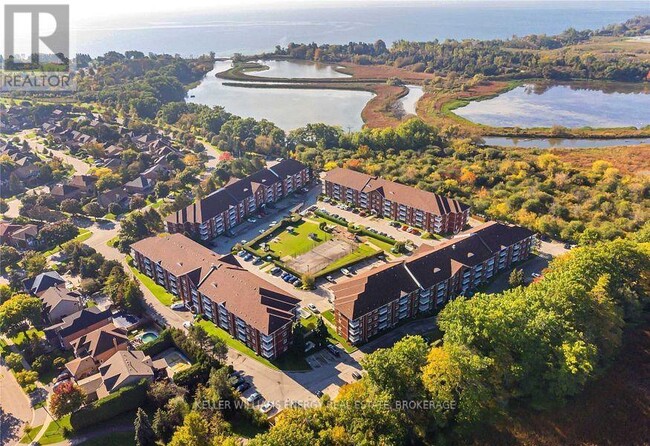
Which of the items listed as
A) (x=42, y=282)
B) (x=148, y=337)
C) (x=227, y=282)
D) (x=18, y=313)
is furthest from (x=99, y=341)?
(x=42, y=282)

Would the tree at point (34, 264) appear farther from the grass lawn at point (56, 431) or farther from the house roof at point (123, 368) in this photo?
the grass lawn at point (56, 431)

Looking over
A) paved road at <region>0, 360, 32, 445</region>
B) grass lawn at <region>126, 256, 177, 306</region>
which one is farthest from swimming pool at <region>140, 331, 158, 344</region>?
paved road at <region>0, 360, 32, 445</region>

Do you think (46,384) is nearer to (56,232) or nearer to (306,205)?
(56,232)

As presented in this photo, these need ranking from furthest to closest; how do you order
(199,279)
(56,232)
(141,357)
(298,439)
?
1. (56,232)
2. (199,279)
3. (141,357)
4. (298,439)

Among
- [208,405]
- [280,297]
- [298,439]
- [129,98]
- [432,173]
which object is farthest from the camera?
[129,98]

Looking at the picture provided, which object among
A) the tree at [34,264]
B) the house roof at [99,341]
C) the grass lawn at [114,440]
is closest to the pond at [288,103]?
the tree at [34,264]

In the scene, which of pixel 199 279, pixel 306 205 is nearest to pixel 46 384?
pixel 199 279

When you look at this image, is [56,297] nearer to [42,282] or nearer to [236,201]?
[42,282]

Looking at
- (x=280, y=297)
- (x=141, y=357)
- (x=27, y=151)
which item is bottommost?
(x=141, y=357)
